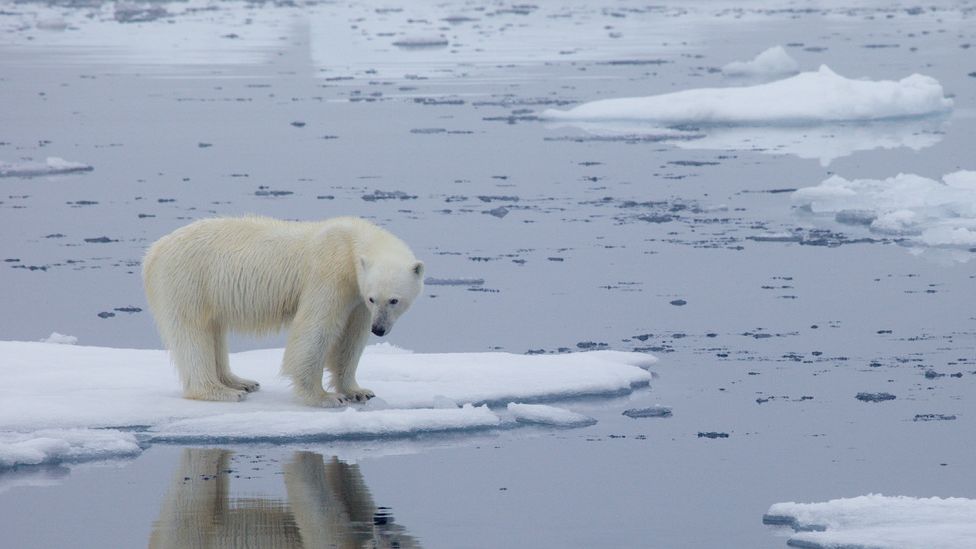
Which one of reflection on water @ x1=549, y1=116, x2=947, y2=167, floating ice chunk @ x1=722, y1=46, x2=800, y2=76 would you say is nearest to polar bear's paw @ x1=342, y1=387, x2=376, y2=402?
reflection on water @ x1=549, y1=116, x2=947, y2=167

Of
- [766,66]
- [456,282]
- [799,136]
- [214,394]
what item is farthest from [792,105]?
[214,394]

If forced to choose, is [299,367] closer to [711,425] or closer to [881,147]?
[711,425]

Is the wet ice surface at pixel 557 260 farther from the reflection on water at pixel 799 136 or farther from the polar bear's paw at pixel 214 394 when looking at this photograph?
the polar bear's paw at pixel 214 394

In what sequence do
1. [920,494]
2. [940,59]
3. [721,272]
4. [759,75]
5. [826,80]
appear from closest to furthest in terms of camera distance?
[920,494] → [721,272] → [826,80] → [759,75] → [940,59]

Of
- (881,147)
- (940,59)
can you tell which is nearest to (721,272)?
(881,147)

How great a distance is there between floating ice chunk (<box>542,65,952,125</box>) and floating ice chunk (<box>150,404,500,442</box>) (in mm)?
10490

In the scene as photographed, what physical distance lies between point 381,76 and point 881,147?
8.48 m

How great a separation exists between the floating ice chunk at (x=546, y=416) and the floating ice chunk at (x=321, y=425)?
4.9 inches

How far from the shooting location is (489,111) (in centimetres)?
1712

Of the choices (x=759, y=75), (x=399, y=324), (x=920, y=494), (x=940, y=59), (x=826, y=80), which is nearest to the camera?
(x=920, y=494)

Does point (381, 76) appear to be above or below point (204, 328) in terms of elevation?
below

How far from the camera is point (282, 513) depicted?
4691mm

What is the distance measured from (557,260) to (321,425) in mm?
4036

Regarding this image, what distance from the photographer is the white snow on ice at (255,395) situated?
556cm
